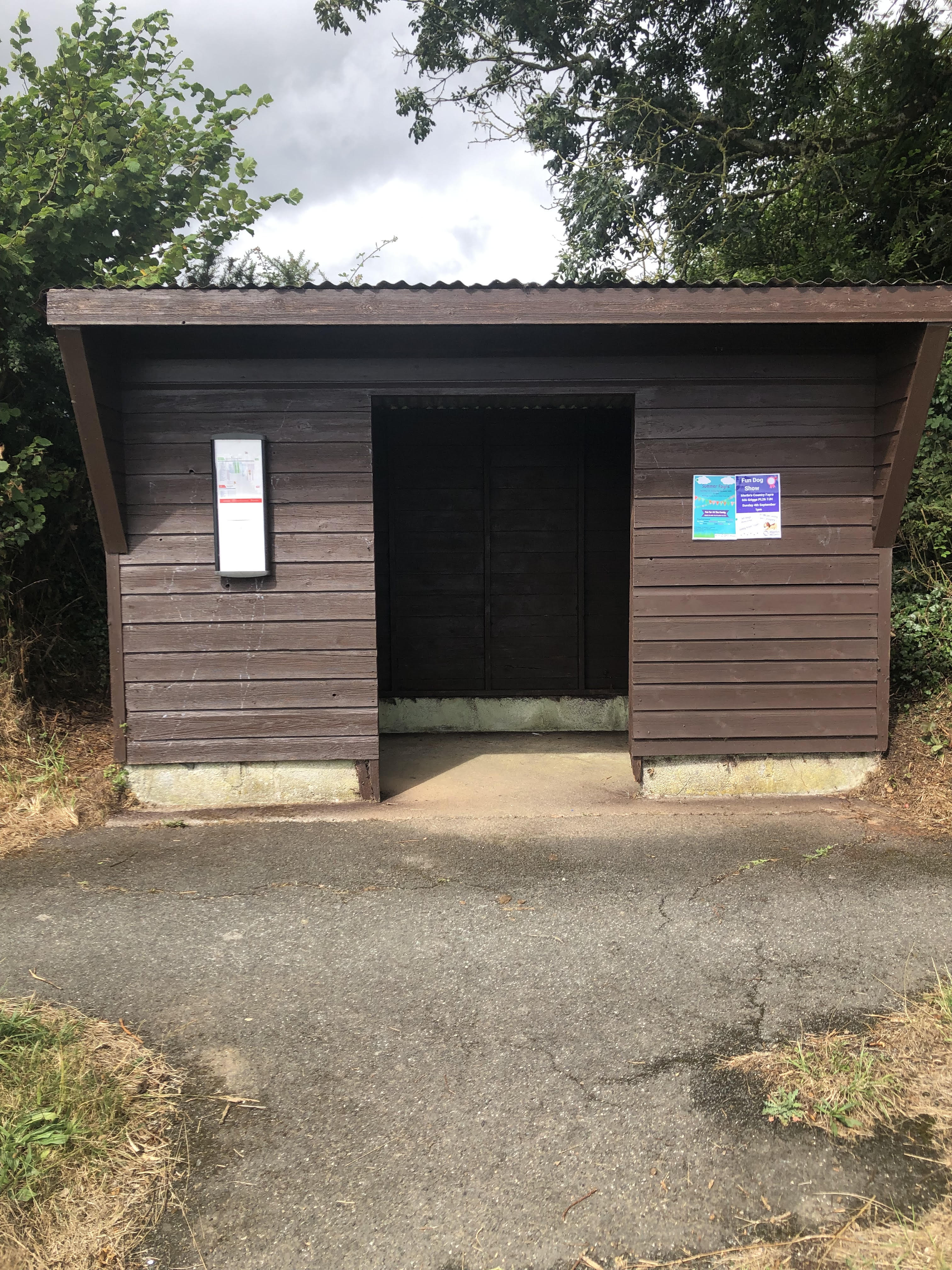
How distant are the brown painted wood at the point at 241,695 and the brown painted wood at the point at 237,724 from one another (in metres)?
0.03

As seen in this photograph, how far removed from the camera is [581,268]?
14.2 m

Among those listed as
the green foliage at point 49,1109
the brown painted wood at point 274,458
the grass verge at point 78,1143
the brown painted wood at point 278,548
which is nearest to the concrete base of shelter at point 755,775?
the brown painted wood at point 278,548

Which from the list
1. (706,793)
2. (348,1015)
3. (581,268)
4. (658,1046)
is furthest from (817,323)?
(581,268)

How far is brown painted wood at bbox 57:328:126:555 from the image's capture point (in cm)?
496

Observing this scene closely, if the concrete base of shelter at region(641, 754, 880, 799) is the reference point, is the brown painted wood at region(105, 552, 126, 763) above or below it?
above

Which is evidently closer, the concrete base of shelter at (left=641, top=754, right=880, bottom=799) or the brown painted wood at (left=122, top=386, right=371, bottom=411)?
the brown painted wood at (left=122, top=386, right=371, bottom=411)

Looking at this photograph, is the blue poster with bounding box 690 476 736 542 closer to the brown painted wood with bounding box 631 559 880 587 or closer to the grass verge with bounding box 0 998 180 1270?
the brown painted wood with bounding box 631 559 880 587

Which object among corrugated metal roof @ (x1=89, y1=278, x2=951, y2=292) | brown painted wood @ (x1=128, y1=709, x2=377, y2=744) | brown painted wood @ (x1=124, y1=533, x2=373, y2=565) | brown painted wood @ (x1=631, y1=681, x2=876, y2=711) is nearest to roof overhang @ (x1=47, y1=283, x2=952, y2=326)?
corrugated metal roof @ (x1=89, y1=278, x2=951, y2=292)

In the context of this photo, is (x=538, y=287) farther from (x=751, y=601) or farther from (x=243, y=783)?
(x=243, y=783)

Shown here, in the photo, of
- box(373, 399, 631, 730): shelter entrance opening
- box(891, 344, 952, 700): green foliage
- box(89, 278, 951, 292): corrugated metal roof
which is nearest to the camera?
box(89, 278, 951, 292): corrugated metal roof

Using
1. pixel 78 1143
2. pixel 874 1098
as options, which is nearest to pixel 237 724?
pixel 78 1143

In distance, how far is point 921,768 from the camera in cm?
560

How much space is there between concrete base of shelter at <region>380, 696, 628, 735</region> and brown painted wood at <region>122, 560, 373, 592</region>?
2721 millimetres

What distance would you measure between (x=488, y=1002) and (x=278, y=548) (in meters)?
3.36
